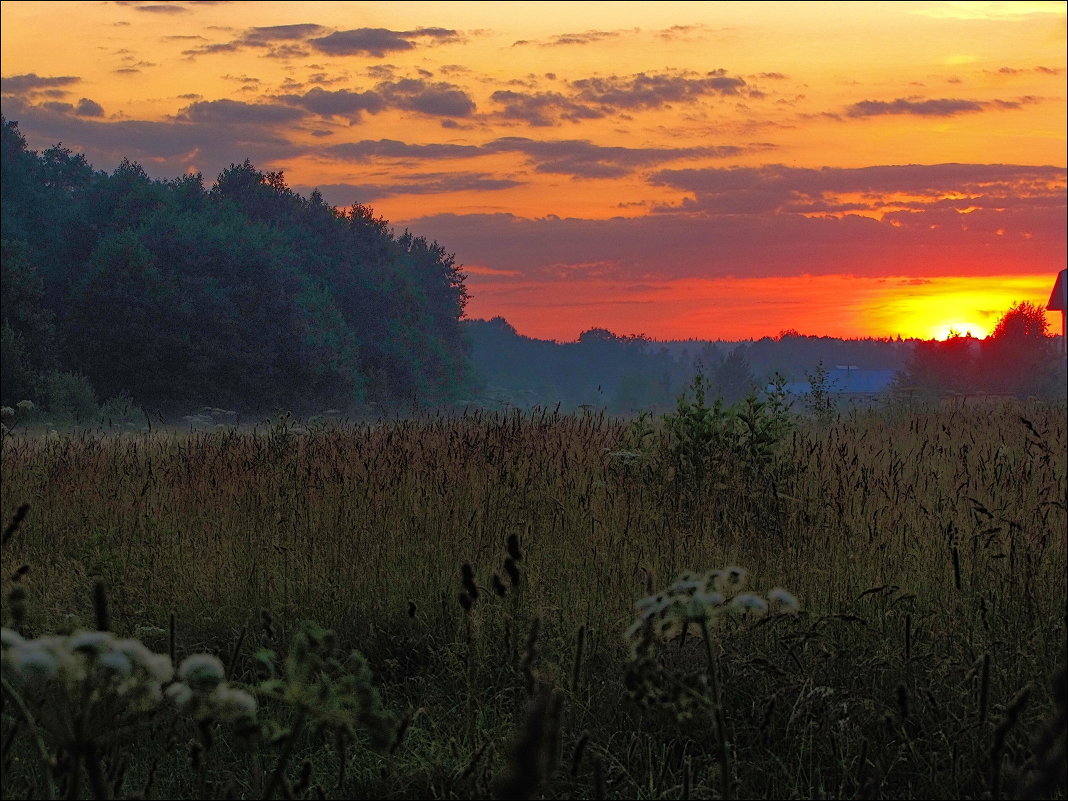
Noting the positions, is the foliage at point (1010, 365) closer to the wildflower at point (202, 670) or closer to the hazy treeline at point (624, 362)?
the wildflower at point (202, 670)

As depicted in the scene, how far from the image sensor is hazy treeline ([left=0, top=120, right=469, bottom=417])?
31516 millimetres

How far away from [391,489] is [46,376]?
88.6 feet

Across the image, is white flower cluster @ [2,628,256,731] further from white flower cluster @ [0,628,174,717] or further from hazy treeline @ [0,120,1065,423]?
hazy treeline @ [0,120,1065,423]

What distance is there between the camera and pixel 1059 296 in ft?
183

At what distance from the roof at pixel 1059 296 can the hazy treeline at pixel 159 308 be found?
35.5 m

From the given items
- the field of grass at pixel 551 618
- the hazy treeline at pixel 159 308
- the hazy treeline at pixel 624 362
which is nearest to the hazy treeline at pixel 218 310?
the hazy treeline at pixel 159 308

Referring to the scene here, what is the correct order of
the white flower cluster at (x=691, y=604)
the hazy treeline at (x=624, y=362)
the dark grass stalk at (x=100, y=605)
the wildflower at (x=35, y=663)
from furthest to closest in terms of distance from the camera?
the hazy treeline at (x=624, y=362)
the white flower cluster at (x=691, y=604)
the dark grass stalk at (x=100, y=605)
the wildflower at (x=35, y=663)

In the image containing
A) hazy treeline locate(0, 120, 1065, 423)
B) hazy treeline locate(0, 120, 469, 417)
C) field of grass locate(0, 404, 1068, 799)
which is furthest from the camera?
hazy treeline locate(0, 120, 1065, 423)

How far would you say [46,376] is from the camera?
30688mm

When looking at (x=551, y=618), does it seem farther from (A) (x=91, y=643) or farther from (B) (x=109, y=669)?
(A) (x=91, y=643)

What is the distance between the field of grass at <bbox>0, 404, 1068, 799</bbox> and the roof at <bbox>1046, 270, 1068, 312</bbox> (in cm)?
5191

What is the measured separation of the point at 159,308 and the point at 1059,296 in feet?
154

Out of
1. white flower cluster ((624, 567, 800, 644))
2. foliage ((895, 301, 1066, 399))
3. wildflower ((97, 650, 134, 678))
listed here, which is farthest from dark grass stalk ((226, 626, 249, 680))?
foliage ((895, 301, 1066, 399))

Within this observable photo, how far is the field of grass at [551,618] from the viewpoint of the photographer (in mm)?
2559
